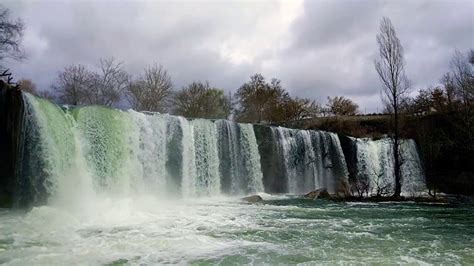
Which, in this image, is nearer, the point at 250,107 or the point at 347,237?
the point at 347,237

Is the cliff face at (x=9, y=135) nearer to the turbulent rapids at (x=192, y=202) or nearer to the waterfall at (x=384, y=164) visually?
the turbulent rapids at (x=192, y=202)

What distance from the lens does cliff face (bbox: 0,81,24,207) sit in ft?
52.5

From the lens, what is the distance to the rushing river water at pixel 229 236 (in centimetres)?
805

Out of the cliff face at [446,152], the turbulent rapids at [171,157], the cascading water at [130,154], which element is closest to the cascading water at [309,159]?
the turbulent rapids at [171,157]

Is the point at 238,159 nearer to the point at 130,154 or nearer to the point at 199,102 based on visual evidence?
the point at 130,154

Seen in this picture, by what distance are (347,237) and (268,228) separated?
221cm

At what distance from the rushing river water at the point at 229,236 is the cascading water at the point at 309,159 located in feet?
41.0

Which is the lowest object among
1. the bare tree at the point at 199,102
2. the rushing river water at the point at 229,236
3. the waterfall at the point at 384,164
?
the rushing river water at the point at 229,236

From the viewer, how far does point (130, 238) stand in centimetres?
979

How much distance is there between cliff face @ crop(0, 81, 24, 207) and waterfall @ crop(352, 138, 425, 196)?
22.1 m

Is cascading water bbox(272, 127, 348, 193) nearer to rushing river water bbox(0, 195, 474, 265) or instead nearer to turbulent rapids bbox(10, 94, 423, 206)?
turbulent rapids bbox(10, 94, 423, 206)

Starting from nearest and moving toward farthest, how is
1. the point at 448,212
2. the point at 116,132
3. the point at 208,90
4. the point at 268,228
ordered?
Result: 1. the point at 268,228
2. the point at 448,212
3. the point at 116,132
4. the point at 208,90

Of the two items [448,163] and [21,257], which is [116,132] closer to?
[21,257]

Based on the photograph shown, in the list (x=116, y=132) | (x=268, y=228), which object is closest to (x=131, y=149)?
(x=116, y=132)
